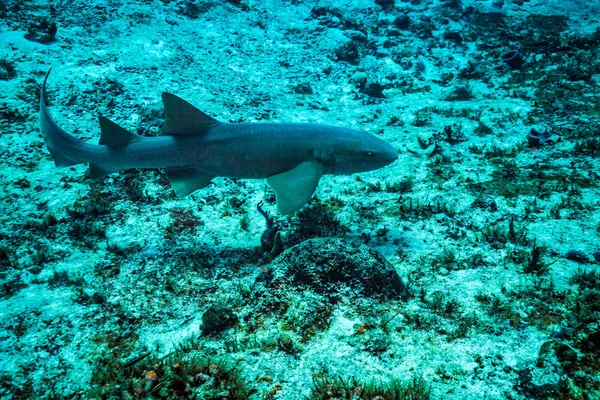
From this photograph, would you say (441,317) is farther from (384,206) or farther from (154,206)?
(154,206)

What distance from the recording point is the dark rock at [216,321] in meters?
3.42

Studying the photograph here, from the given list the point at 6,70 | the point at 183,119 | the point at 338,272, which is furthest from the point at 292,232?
the point at 6,70

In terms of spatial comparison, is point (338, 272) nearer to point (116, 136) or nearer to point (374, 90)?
point (116, 136)

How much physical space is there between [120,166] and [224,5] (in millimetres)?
13248

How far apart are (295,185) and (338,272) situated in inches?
56.8

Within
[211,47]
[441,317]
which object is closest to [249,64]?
[211,47]

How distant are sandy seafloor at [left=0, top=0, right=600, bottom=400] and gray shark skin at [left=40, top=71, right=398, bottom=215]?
112 cm

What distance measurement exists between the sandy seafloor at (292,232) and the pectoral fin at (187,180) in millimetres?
956

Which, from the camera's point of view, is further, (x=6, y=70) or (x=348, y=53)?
(x=348, y=53)

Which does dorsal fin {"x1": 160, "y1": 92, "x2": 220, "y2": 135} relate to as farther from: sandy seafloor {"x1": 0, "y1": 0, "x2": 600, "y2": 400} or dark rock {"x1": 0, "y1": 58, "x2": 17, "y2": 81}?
dark rock {"x1": 0, "y1": 58, "x2": 17, "y2": 81}

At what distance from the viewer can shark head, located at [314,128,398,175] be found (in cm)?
478

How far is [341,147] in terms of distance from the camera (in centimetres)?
478

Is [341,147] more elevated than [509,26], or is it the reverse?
[509,26]

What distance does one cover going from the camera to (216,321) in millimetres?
3422
